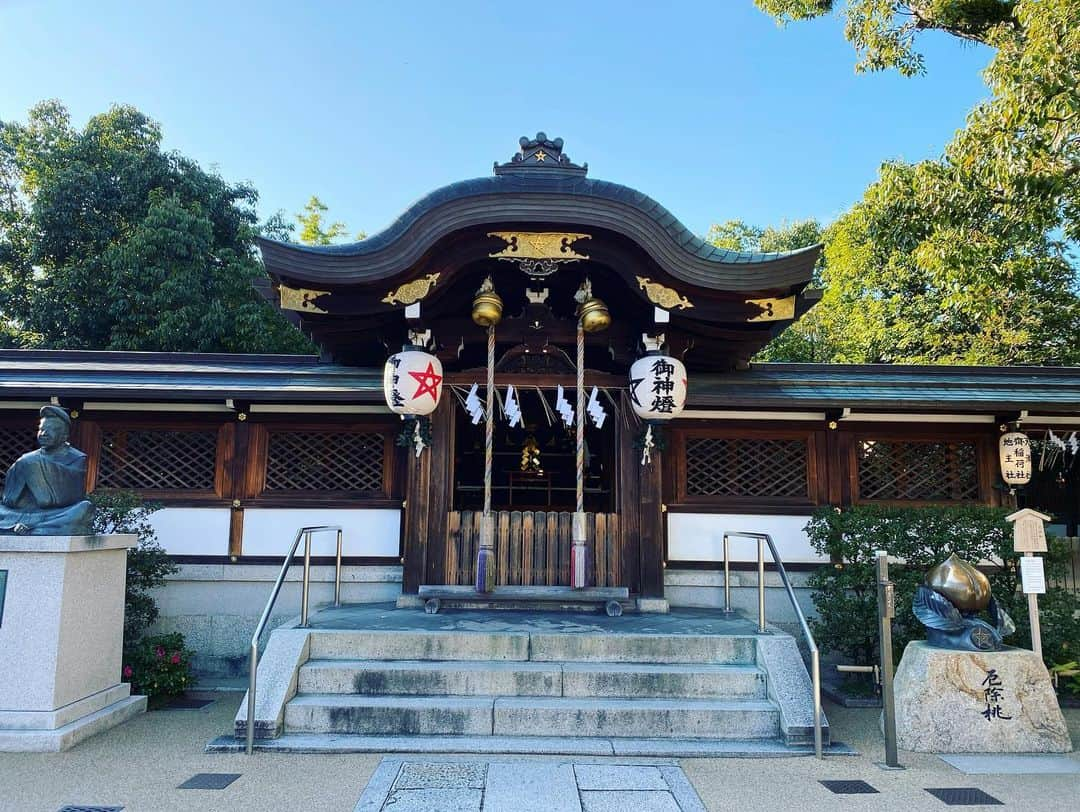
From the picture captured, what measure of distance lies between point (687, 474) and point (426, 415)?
9.76 ft

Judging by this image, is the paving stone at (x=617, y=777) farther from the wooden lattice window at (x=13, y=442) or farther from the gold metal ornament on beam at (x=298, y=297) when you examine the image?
the wooden lattice window at (x=13, y=442)

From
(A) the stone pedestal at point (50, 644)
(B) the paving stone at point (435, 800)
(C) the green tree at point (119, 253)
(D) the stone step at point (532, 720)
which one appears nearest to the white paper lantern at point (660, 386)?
(D) the stone step at point (532, 720)

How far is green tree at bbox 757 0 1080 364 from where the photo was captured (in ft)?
20.9

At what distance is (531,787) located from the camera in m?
4.14

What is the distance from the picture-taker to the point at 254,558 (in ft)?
25.2

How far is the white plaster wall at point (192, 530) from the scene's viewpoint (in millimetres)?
7676

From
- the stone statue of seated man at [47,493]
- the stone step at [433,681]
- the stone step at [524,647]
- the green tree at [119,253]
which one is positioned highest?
the green tree at [119,253]

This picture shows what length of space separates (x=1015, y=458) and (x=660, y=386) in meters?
4.23

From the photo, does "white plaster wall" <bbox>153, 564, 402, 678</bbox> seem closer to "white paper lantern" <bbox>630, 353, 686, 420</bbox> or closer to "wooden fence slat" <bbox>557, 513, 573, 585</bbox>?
"wooden fence slat" <bbox>557, 513, 573, 585</bbox>

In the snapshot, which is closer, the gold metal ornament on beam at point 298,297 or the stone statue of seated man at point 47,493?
the stone statue of seated man at point 47,493

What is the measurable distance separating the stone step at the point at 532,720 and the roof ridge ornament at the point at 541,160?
481cm

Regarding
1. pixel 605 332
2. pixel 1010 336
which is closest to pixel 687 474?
pixel 605 332

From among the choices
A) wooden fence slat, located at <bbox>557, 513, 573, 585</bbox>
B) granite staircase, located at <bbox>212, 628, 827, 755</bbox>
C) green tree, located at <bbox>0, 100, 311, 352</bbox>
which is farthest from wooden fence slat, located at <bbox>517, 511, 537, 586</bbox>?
green tree, located at <bbox>0, 100, 311, 352</bbox>

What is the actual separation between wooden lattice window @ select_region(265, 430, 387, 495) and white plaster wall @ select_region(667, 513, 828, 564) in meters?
3.32
